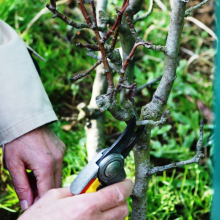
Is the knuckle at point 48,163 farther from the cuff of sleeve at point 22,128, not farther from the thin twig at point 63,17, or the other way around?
the thin twig at point 63,17

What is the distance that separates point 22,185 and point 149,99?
645 millimetres

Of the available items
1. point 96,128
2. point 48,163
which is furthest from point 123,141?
point 96,128

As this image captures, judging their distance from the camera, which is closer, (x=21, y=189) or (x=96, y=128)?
(x=21, y=189)

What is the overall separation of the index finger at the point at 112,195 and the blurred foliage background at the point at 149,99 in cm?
48

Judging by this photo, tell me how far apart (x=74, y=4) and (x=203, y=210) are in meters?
2.37

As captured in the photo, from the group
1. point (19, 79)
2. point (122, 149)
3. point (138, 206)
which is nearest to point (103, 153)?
point (122, 149)

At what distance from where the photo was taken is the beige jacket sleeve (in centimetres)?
146

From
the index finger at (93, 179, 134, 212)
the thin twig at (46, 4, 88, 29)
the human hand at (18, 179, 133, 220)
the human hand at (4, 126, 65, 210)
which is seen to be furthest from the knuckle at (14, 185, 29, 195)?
the thin twig at (46, 4, 88, 29)

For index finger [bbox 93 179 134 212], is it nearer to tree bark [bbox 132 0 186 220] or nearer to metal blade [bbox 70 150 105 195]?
metal blade [bbox 70 150 105 195]

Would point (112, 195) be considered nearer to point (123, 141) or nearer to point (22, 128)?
point (123, 141)

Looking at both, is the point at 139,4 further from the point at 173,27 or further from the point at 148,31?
the point at 148,31

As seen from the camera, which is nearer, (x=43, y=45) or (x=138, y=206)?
(x=138, y=206)

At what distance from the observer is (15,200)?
6.20 ft

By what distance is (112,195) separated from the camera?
114 centimetres
